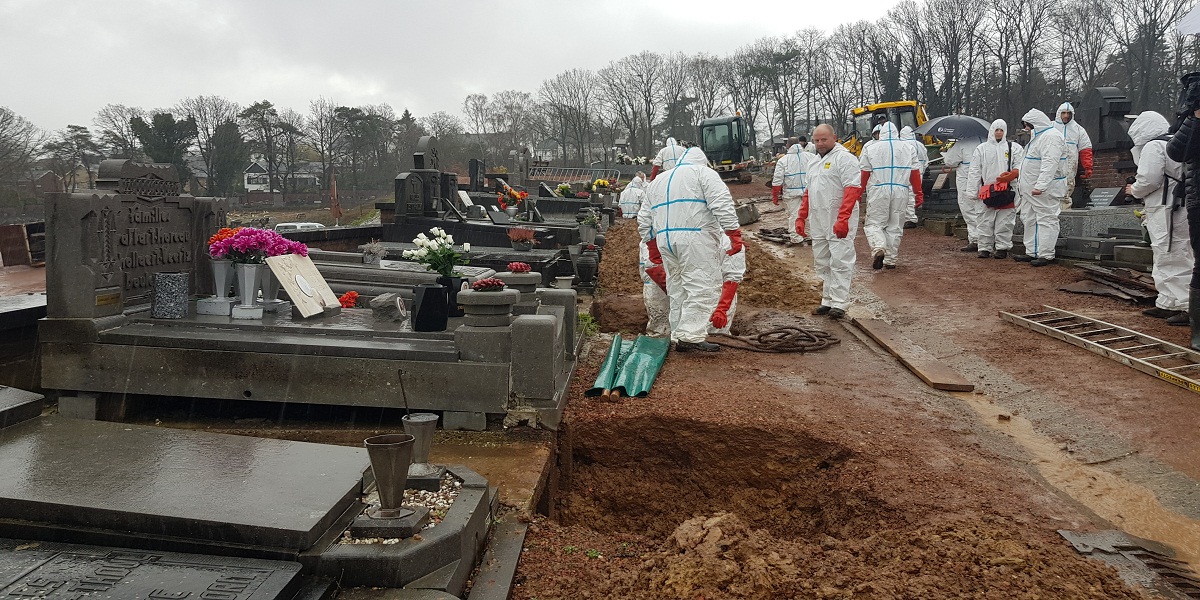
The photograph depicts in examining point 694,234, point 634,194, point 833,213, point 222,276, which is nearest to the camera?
point 222,276

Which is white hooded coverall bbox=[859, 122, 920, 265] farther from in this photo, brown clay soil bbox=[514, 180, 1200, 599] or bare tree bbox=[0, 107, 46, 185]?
bare tree bbox=[0, 107, 46, 185]

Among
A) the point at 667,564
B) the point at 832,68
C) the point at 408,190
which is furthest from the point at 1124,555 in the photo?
the point at 832,68

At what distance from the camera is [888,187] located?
500 inches

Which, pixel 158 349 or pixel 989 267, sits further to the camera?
pixel 989 267

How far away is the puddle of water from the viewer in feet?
12.5

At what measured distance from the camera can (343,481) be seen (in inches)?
136

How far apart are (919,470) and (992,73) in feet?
171

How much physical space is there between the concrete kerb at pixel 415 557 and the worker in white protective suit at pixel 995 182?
12.7m

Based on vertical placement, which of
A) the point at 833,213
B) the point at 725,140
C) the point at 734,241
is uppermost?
the point at 725,140

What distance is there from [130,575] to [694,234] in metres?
6.01

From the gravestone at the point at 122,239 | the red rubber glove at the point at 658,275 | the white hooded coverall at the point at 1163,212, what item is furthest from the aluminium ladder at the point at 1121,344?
the gravestone at the point at 122,239

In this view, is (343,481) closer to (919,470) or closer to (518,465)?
(518,465)

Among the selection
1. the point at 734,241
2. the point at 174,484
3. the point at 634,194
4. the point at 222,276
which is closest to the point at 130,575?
the point at 174,484

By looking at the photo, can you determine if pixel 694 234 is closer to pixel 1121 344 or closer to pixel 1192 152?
pixel 1121 344
